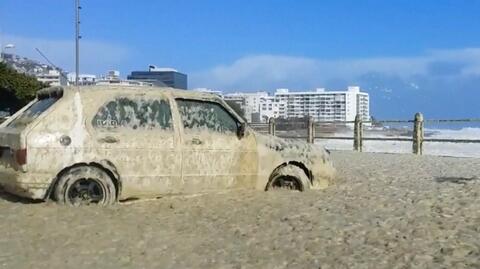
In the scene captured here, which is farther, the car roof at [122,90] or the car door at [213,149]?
the car door at [213,149]

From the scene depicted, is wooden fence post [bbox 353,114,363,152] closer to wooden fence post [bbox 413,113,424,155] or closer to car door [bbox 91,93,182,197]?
wooden fence post [bbox 413,113,424,155]

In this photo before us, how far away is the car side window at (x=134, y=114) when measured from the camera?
7.99 meters

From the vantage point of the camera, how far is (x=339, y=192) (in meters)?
8.78

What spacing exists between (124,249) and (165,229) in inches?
32.2

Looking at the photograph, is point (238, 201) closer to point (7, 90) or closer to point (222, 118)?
point (222, 118)

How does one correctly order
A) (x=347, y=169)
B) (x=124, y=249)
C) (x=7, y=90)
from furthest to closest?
(x=7, y=90)
(x=347, y=169)
(x=124, y=249)

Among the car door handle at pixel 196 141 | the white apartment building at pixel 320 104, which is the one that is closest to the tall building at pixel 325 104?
the white apartment building at pixel 320 104

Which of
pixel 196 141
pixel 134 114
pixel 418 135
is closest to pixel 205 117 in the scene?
pixel 196 141

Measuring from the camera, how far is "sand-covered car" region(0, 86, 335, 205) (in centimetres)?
759

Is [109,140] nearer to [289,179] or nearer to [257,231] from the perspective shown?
[257,231]

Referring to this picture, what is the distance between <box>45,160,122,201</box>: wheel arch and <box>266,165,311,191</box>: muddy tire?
200cm

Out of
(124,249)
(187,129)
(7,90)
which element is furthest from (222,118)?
(7,90)

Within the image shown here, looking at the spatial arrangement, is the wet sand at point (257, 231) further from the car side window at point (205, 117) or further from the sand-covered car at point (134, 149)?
the car side window at point (205, 117)

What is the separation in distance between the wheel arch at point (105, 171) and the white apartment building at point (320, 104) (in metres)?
43.6
